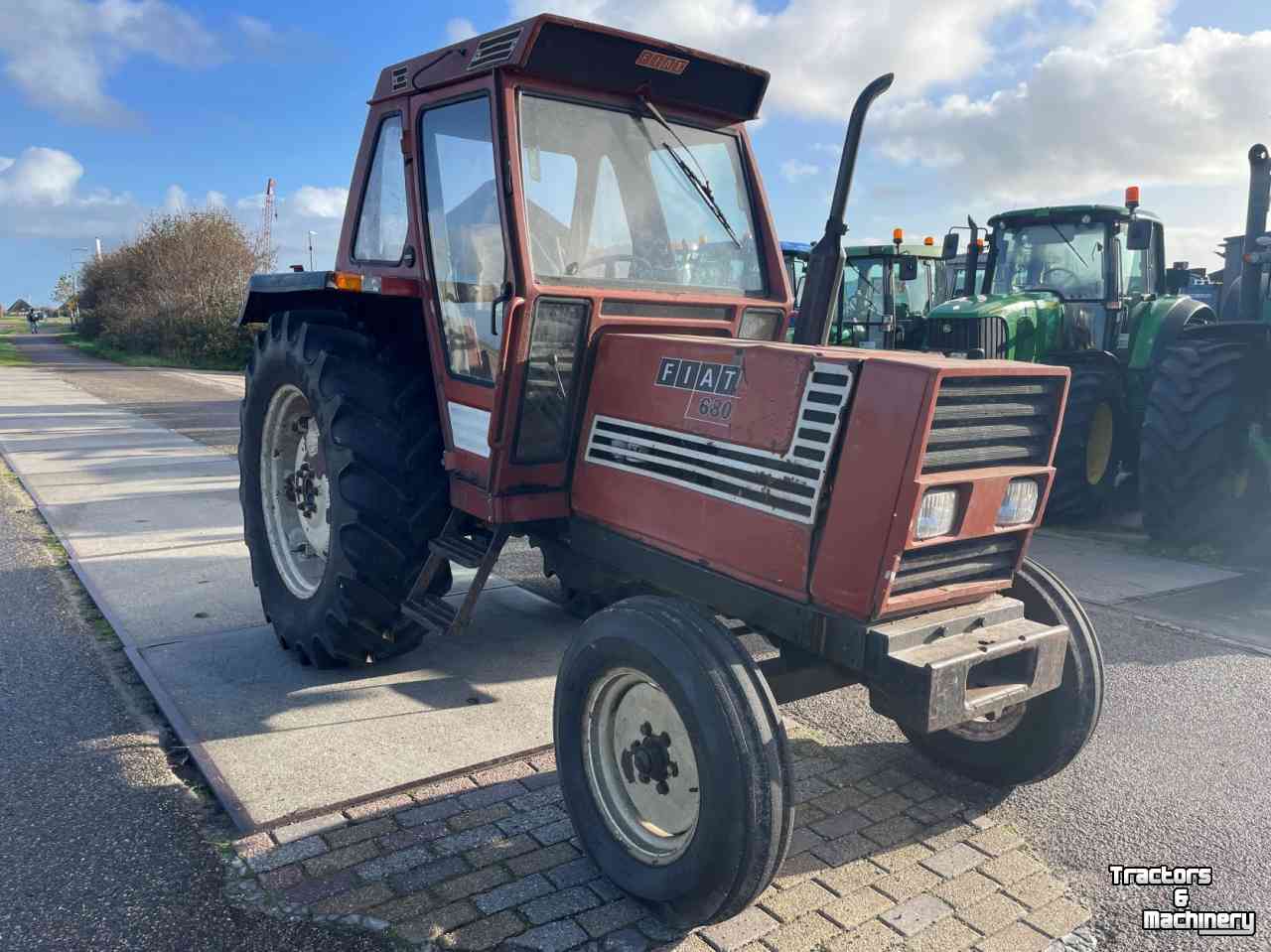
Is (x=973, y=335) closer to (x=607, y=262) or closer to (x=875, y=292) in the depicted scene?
(x=875, y=292)

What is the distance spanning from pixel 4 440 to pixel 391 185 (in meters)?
9.67

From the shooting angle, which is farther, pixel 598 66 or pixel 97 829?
pixel 598 66

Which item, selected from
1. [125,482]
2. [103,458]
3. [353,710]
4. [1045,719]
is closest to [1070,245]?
[1045,719]

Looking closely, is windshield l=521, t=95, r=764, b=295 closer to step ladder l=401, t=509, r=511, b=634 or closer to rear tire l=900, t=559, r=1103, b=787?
step ladder l=401, t=509, r=511, b=634

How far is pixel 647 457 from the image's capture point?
128 inches

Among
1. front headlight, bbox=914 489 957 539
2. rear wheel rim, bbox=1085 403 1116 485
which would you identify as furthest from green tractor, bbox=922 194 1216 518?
front headlight, bbox=914 489 957 539

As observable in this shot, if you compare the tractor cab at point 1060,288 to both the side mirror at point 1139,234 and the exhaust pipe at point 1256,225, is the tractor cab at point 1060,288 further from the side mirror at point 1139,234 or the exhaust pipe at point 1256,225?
the exhaust pipe at point 1256,225

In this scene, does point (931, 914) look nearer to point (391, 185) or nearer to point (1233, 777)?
point (1233, 777)

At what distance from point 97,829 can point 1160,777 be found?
366 cm

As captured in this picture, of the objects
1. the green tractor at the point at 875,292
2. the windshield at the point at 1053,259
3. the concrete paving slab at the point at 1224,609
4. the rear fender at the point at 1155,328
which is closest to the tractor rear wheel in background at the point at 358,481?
the concrete paving slab at the point at 1224,609

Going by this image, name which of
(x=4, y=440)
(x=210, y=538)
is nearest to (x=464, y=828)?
(x=210, y=538)

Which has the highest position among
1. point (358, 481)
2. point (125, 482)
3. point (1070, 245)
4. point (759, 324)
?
point (1070, 245)

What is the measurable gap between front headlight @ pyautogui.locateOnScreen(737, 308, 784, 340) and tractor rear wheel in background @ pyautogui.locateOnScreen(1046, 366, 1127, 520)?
4373mm

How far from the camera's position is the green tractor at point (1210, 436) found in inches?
264
